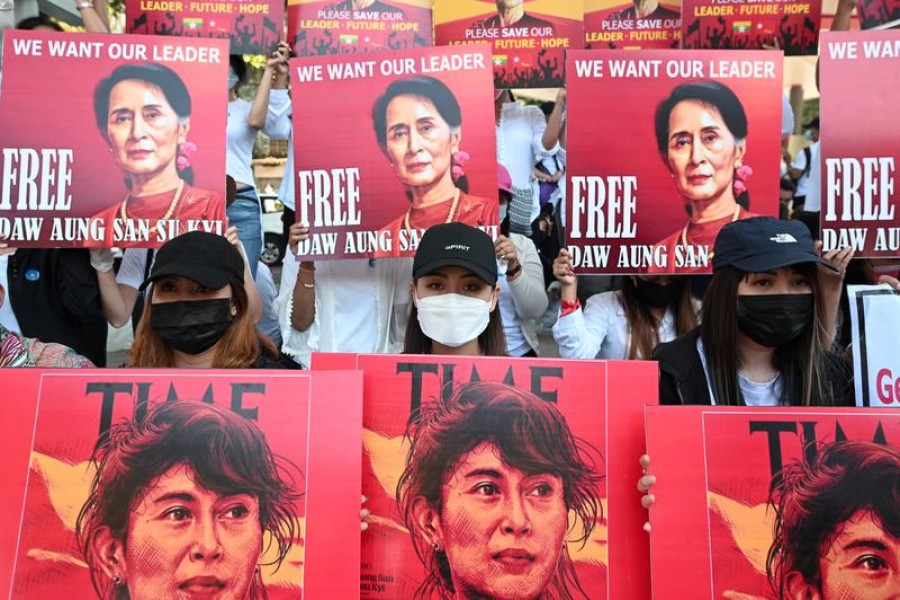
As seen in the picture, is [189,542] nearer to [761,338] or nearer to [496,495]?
[496,495]

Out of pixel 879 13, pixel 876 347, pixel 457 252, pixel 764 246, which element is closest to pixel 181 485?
pixel 457 252

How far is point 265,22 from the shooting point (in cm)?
524

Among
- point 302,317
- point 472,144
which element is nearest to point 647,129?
point 472,144

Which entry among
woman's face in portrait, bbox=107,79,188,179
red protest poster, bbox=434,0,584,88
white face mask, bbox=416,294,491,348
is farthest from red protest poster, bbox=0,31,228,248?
red protest poster, bbox=434,0,584,88

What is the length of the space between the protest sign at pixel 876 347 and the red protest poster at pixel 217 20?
3.51m

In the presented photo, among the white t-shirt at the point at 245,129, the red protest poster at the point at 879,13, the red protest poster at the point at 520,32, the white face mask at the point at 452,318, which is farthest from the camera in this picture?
the white t-shirt at the point at 245,129

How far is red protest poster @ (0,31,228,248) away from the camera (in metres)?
4.45

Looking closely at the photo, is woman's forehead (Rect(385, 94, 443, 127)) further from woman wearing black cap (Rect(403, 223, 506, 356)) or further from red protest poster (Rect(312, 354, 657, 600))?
red protest poster (Rect(312, 354, 657, 600))

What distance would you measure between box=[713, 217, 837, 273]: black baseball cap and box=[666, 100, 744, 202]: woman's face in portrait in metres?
1.23

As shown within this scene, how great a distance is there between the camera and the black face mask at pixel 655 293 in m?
4.69

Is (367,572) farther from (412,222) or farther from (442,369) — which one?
(412,222)

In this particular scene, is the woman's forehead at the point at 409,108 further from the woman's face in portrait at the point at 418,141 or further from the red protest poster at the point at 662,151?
the red protest poster at the point at 662,151

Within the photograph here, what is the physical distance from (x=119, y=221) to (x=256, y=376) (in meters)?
2.13

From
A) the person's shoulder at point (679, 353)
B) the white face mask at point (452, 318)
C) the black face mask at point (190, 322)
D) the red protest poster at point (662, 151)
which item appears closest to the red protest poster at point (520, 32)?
the red protest poster at point (662, 151)
